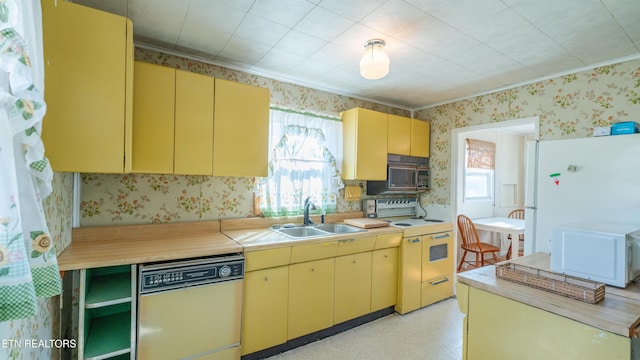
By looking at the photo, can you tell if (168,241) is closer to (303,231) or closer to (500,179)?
(303,231)

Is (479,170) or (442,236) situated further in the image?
(479,170)

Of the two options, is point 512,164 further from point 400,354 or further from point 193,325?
point 193,325

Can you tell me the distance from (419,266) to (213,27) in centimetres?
286

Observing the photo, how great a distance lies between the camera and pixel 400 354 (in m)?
2.23

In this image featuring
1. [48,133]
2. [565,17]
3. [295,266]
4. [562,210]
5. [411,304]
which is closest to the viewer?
[48,133]

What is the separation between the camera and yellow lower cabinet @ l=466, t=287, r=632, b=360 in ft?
3.49

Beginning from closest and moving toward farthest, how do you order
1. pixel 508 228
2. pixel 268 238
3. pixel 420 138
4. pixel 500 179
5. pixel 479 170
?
pixel 268 238, pixel 420 138, pixel 508 228, pixel 479 170, pixel 500 179

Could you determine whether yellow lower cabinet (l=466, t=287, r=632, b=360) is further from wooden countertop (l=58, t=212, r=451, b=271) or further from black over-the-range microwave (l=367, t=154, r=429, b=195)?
black over-the-range microwave (l=367, t=154, r=429, b=195)

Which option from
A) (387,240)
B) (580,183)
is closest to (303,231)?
(387,240)

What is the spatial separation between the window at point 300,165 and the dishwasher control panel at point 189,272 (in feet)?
2.72

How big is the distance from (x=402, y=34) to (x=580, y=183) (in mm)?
1519

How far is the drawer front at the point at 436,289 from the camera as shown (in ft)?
10.0

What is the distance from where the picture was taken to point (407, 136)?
3.44 meters

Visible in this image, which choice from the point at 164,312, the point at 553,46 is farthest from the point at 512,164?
Answer: the point at 164,312
